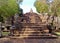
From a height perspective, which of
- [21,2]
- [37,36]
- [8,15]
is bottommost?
[37,36]

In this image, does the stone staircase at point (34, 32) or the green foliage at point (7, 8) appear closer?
the stone staircase at point (34, 32)

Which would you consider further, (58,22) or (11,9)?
(11,9)

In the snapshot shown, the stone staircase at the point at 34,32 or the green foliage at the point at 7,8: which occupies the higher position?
the green foliage at the point at 7,8

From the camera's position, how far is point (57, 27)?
1077 inches

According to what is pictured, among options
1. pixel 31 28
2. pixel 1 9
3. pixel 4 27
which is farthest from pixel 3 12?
pixel 31 28

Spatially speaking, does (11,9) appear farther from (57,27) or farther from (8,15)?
(57,27)

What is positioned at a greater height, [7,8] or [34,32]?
[7,8]

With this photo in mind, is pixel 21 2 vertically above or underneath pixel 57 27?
above

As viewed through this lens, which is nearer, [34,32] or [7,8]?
[34,32]

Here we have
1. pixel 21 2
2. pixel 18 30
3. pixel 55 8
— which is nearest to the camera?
pixel 18 30

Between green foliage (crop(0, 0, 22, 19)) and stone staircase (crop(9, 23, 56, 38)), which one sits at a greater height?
green foliage (crop(0, 0, 22, 19))

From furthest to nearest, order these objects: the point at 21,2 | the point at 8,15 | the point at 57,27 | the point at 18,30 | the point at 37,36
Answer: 1. the point at 21,2
2. the point at 8,15
3. the point at 57,27
4. the point at 18,30
5. the point at 37,36

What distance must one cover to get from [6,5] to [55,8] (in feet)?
31.5

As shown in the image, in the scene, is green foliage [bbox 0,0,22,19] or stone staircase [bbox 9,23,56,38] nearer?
stone staircase [bbox 9,23,56,38]
